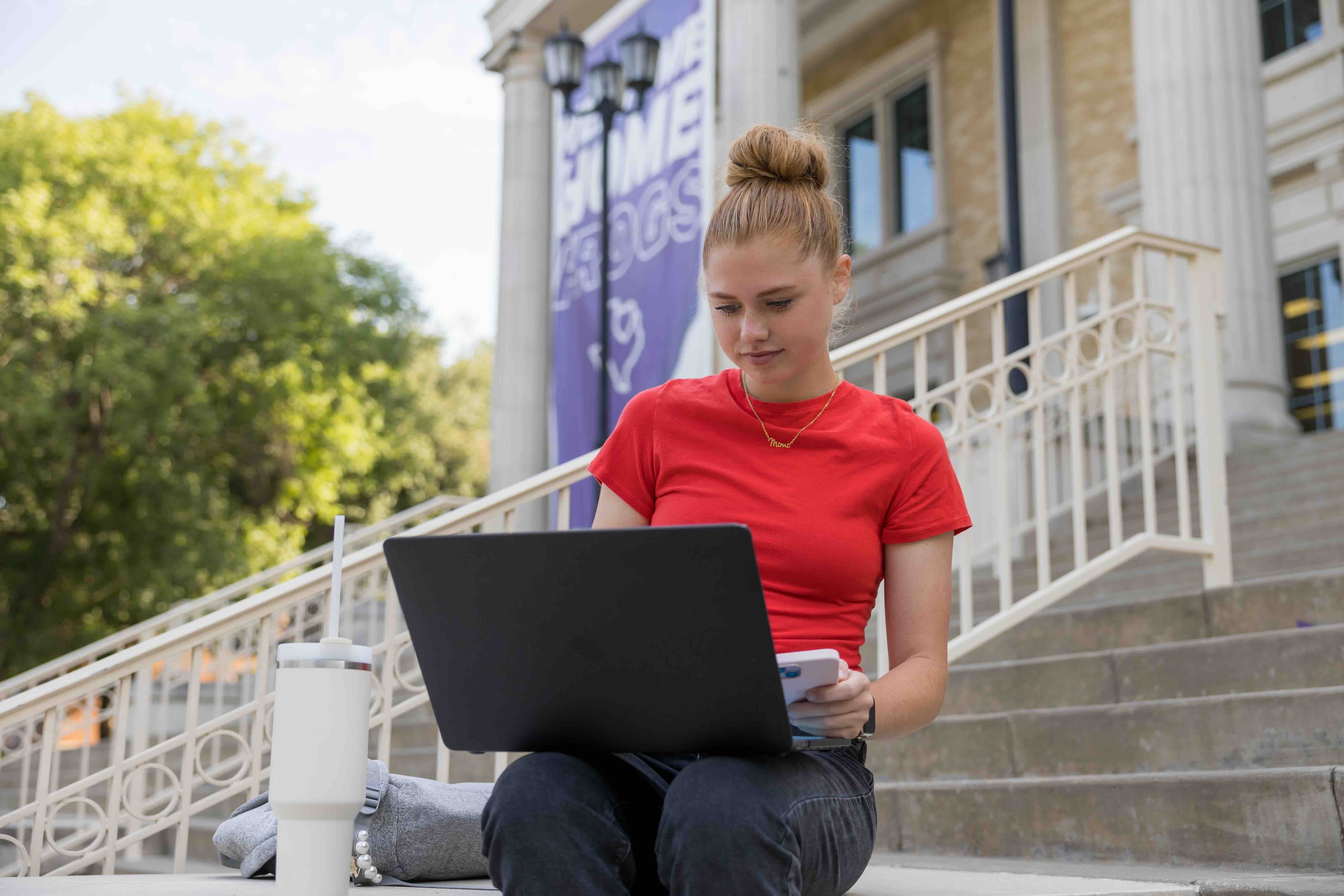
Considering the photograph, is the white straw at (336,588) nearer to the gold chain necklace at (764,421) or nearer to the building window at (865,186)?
the gold chain necklace at (764,421)

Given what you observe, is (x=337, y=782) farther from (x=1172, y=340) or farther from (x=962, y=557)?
(x=1172, y=340)

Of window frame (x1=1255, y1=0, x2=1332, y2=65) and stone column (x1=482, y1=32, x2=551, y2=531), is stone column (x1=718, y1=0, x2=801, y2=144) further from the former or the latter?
window frame (x1=1255, y1=0, x2=1332, y2=65)

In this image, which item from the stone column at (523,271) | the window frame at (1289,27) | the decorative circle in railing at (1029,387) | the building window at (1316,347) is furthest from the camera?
the stone column at (523,271)

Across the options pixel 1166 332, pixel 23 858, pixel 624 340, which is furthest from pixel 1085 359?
pixel 624 340

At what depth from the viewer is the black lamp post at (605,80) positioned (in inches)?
334

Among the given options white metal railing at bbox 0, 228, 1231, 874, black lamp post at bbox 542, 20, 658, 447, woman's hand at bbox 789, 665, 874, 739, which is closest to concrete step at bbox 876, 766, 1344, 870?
white metal railing at bbox 0, 228, 1231, 874

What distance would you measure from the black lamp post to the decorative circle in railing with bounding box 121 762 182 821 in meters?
4.90

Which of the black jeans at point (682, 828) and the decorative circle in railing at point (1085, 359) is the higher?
the decorative circle in railing at point (1085, 359)

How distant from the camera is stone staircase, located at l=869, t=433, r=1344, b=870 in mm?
2629

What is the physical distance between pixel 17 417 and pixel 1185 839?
40.3 ft

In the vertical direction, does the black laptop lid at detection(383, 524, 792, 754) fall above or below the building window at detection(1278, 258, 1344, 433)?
below

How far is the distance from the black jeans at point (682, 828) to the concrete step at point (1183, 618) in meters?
2.59

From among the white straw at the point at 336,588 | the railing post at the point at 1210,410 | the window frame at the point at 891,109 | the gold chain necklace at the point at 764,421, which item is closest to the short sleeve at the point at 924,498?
the gold chain necklace at the point at 764,421

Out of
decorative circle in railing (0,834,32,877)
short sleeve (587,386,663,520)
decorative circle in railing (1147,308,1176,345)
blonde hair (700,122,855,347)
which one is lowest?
decorative circle in railing (0,834,32,877)
